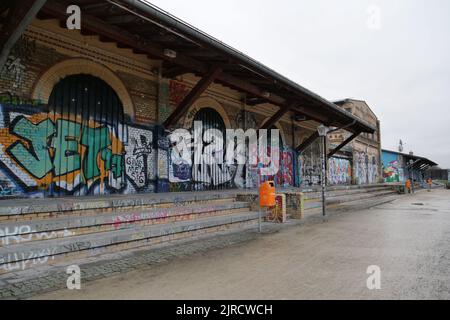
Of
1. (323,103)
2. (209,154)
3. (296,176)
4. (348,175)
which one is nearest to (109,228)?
(209,154)

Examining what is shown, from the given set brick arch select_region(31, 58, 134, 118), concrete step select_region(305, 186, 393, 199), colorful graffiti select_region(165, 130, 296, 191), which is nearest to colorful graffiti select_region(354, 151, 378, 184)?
concrete step select_region(305, 186, 393, 199)

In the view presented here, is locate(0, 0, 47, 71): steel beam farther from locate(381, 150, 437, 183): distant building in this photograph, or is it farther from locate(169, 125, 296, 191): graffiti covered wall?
locate(381, 150, 437, 183): distant building

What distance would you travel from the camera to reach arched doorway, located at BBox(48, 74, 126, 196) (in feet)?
27.0

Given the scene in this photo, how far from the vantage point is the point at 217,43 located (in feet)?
28.3

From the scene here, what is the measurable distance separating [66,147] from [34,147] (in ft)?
2.71

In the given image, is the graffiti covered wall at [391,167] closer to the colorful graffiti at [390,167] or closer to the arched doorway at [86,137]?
the colorful graffiti at [390,167]

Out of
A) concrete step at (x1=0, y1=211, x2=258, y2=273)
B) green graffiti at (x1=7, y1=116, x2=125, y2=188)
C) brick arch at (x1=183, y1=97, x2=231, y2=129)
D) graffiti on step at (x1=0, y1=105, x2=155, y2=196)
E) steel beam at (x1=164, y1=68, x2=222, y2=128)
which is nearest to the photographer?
concrete step at (x1=0, y1=211, x2=258, y2=273)

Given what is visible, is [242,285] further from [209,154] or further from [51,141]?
[209,154]

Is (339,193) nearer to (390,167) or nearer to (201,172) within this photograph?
(201,172)

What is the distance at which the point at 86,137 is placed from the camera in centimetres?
891

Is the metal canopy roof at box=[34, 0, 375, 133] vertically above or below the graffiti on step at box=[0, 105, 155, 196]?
above

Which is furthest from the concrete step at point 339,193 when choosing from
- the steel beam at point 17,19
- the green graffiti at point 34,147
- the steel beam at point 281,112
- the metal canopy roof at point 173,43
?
the steel beam at point 17,19
